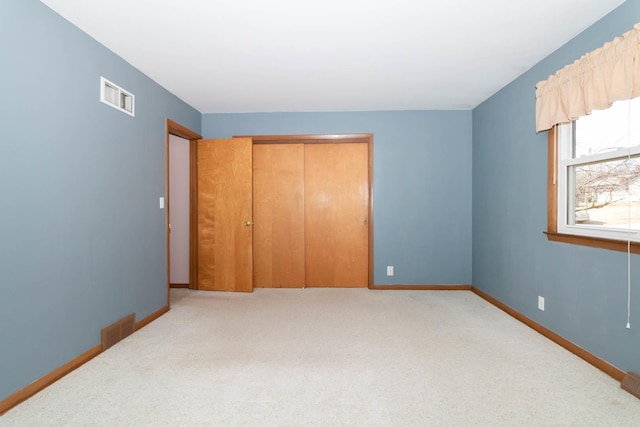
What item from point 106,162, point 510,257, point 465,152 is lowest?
point 510,257

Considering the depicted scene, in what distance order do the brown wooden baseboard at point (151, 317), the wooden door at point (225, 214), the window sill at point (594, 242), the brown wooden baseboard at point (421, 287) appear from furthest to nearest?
the brown wooden baseboard at point (421, 287) < the wooden door at point (225, 214) < the brown wooden baseboard at point (151, 317) < the window sill at point (594, 242)

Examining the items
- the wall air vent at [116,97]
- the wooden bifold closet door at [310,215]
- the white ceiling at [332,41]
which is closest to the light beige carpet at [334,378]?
the wooden bifold closet door at [310,215]

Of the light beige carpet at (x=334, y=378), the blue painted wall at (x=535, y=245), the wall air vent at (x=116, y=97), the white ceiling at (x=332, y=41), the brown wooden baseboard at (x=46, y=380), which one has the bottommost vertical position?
the light beige carpet at (x=334, y=378)

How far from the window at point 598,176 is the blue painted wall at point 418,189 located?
1.54 meters

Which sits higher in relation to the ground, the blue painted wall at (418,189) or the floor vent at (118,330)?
the blue painted wall at (418,189)

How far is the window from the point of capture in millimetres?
1981

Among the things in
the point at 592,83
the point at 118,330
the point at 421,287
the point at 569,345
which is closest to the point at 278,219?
the point at 421,287

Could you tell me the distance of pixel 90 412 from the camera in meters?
1.69

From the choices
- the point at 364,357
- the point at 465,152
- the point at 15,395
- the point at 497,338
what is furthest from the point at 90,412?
the point at 465,152

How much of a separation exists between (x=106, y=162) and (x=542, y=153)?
11.9 ft

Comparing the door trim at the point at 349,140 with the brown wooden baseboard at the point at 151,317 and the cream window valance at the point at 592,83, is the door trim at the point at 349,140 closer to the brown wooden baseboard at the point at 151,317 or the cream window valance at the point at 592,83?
the cream window valance at the point at 592,83

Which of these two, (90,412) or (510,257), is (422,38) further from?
(90,412)

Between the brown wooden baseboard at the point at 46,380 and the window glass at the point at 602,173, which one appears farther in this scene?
the window glass at the point at 602,173

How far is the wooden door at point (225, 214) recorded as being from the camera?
4016 mm
